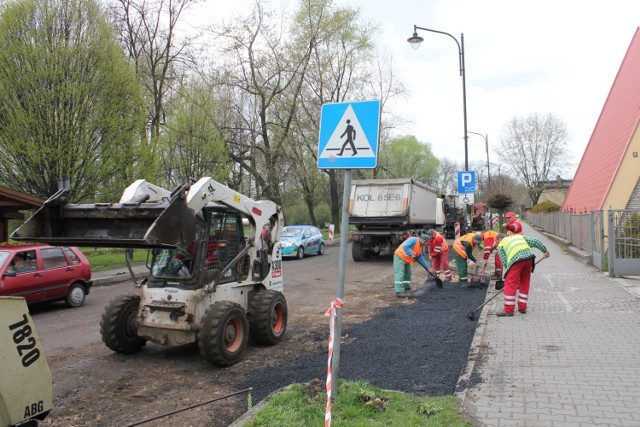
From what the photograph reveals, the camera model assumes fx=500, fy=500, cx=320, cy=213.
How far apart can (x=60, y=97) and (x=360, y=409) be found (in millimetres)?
16882

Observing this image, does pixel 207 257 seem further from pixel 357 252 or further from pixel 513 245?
pixel 357 252

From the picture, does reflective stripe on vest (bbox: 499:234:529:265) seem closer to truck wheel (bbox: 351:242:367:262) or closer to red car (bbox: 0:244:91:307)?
red car (bbox: 0:244:91:307)

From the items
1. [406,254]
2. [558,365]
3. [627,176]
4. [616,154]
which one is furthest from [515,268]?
[616,154]

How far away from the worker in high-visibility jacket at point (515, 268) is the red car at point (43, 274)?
29.3 feet

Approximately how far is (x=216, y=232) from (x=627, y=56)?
27.9m

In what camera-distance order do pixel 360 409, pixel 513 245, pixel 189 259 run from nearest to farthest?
1. pixel 360 409
2. pixel 189 259
3. pixel 513 245

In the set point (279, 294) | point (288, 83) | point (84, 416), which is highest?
point (288, 83)

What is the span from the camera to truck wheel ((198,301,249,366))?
597cm

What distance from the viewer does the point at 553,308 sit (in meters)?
9.05

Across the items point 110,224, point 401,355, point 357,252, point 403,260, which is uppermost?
point 110,224

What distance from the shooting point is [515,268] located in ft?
27.3

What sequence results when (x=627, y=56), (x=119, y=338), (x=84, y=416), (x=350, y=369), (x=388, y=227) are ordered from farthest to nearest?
(x=627, y=56)
(x=388, y=227)
(x=119, y=338)
(x=350, y=369)
(x=84, y=416)

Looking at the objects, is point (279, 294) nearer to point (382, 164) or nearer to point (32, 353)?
point (32, 353)

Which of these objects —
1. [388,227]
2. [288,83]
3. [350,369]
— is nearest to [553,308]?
[350,369]
